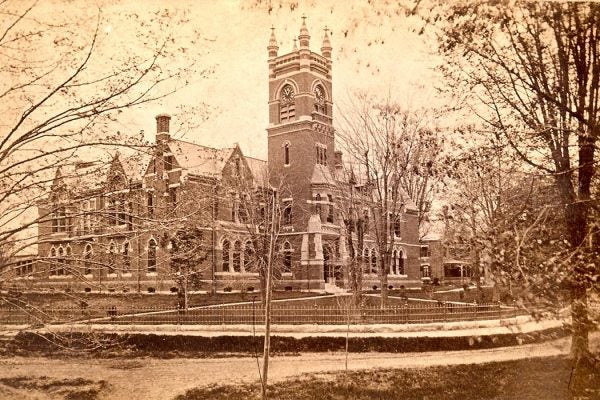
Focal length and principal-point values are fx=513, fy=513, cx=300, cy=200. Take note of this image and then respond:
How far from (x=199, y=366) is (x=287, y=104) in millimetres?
28117

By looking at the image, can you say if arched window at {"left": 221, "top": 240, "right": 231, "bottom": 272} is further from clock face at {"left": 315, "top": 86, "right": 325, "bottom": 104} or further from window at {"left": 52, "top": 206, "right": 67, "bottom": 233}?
window at {"left": 52, "top": 206, "right": 67, "bottom": 233}

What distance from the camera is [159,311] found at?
705 inches

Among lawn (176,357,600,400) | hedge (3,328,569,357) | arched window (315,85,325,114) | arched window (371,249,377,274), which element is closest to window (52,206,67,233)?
lawn (176,357,600,400)

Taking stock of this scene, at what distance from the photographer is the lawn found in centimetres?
1032

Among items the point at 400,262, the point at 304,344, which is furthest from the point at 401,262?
the point at 304,344

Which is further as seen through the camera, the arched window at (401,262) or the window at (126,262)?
the arched window at (401,262)

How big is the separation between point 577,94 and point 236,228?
976 inches

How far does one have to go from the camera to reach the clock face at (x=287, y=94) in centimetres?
3800

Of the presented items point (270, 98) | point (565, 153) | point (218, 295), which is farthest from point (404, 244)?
point (565, 153)

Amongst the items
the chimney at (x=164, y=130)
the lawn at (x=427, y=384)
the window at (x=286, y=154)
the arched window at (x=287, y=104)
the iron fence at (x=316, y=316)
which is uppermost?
the arched window at (x=287, y=104)

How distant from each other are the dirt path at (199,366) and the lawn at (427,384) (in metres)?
0.35

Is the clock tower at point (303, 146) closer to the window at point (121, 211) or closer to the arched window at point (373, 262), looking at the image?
the arched window at point (373, 262)

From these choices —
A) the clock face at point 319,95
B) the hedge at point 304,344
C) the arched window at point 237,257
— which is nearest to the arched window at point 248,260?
the arched window at point 237,257

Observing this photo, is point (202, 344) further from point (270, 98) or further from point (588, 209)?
point (270, 98)
